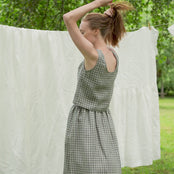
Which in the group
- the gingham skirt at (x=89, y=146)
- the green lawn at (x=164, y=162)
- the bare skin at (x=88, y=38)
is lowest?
the green lawn at (x=164, y=162)

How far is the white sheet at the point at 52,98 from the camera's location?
245cm

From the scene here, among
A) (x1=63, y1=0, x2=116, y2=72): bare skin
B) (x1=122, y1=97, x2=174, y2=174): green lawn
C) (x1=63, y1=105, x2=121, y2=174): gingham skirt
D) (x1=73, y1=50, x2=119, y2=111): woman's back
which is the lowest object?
(x1=122, y1=97, x2=174, y2=174): green lawn

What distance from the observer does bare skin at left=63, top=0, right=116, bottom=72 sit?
1549mm

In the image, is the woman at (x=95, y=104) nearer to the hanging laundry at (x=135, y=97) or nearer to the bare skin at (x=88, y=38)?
the bare skin at (x=88, y=38)

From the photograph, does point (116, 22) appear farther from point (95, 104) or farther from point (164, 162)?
point (164, 162)

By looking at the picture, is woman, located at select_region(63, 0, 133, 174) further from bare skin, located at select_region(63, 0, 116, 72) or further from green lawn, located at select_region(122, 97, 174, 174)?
green lawn, located at select_region(122, 97, 174, 174)

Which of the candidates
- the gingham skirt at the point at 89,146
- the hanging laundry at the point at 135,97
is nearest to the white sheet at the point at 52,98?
the hanging laundry at the point at 135,97

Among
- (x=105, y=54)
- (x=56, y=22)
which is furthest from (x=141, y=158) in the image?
(x=56, y=22)

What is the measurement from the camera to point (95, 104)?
1.70m

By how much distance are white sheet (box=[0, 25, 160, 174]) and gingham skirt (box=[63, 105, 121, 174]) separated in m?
0.88

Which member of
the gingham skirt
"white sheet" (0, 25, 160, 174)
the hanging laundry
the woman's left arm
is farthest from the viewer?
the hanging laundry

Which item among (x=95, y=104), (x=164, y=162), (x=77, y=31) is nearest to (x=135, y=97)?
(x=95, y=104)

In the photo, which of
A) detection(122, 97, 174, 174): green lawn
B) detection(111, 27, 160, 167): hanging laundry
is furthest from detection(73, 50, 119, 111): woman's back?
detection(122, 97, 174, 174): green lawn

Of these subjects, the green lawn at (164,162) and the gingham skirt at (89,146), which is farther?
the green lawn at (164,162)
